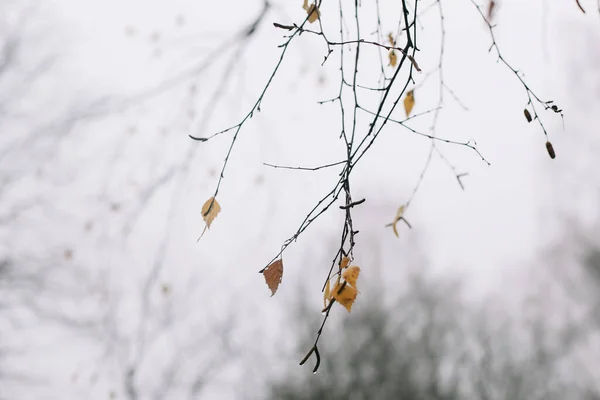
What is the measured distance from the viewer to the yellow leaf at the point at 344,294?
959mm

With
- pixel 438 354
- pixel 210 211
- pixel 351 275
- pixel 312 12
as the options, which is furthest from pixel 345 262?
pixel 438 354

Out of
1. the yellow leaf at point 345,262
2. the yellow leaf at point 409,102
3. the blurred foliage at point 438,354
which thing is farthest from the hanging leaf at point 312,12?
the blurred foliage at point 438,354

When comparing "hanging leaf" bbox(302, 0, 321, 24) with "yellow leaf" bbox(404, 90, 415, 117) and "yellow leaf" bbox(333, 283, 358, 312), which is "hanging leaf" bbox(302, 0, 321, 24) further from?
"yellow leaf" bbox(333, 283, 358, 312)

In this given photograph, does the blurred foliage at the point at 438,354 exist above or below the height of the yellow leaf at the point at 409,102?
above

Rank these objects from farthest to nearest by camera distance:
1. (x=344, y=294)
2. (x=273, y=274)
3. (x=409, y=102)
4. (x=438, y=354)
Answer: (x=438, y=354) < (x=409, y=102) < (x=273, y=274) < (x=344, y=294)

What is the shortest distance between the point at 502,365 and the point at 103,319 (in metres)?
6.51

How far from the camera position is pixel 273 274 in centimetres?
110

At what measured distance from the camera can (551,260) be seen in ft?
26.8

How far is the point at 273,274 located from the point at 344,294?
186 millimetres

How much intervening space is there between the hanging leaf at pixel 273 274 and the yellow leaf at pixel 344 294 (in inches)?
6.2

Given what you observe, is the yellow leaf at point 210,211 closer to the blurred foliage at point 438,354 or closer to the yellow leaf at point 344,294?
the yellow leaf at point 344,294

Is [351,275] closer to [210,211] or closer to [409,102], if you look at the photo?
[210,211]

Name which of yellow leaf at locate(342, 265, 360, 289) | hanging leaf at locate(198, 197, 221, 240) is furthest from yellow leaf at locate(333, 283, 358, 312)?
hanging leaf at locate(198, 197, 221, 240)

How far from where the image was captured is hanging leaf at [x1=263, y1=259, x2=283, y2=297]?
109 centimetres
